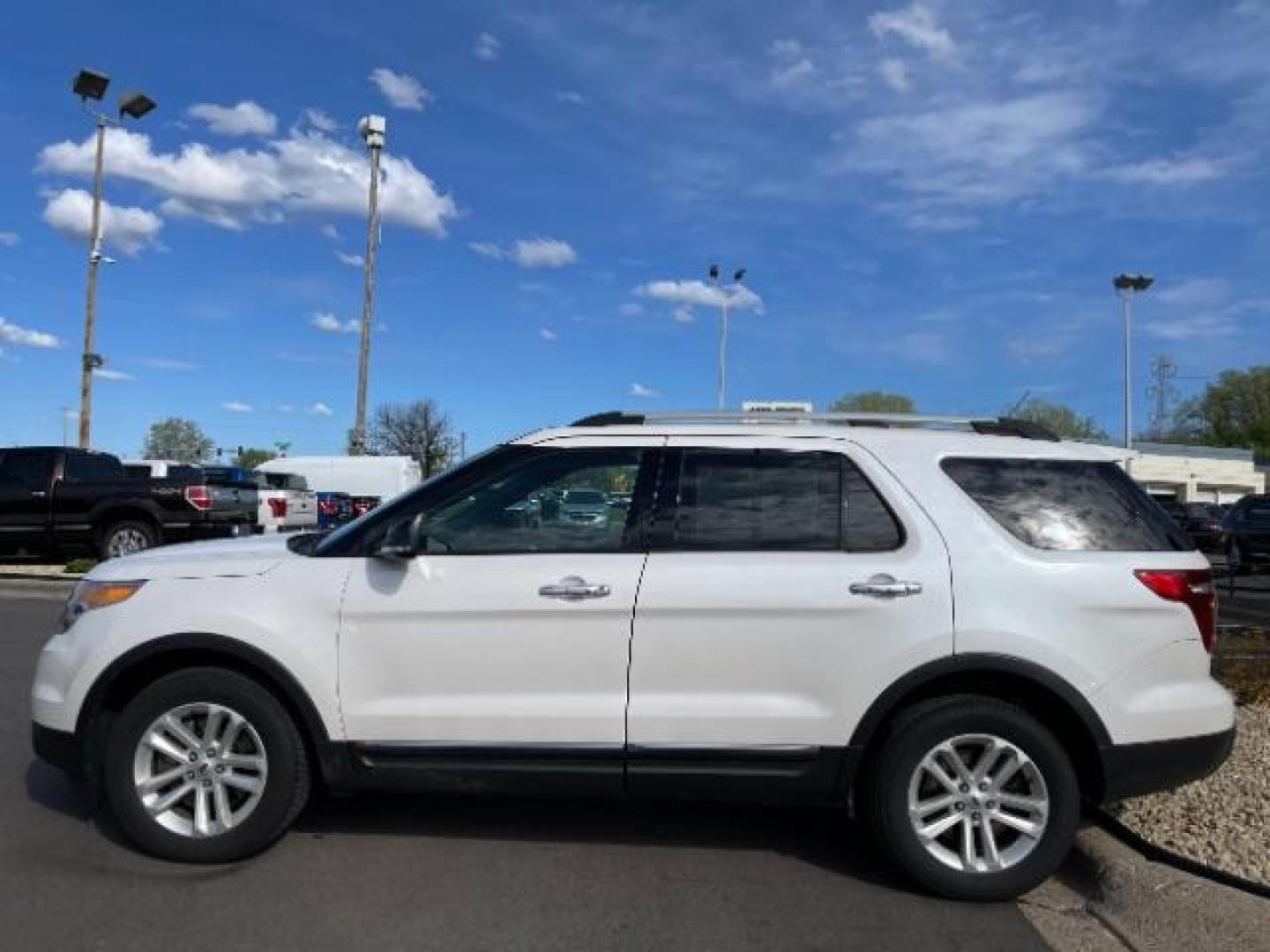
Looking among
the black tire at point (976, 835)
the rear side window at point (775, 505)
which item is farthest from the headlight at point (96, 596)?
the black tire at point (976, 835)

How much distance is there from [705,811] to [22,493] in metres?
14.1

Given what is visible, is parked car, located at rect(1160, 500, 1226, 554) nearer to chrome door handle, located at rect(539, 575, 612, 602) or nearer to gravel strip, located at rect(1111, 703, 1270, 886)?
gravel strip, located at rect(1111, 703, 1270, 886)

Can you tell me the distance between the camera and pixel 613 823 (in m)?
5.18

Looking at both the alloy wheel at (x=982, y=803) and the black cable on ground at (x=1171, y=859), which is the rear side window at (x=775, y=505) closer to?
the alloy wheel at (x=982, y=803)

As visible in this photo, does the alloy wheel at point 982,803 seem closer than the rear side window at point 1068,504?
Yes

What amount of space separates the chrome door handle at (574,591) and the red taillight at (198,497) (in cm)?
1321

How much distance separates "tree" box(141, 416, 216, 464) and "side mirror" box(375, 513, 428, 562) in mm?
116733

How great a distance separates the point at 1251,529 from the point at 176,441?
117m

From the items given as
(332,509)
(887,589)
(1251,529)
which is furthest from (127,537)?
(1251,529)

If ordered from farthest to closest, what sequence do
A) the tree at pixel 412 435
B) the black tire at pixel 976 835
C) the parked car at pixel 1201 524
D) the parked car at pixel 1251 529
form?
the tree at pixel 412 435
the parked car at pixel 1201 524
the parked car at pixel 1251 529
the black tire at pixel 976 835

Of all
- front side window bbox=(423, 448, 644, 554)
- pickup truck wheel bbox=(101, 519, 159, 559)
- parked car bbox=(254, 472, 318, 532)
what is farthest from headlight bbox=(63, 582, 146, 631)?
parked car bbox=(254, 472, 318, 532)

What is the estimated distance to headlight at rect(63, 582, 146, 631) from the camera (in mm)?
4582

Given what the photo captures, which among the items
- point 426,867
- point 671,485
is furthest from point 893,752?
point 426,867

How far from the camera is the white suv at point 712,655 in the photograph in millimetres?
4297
